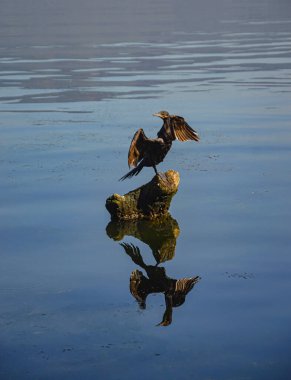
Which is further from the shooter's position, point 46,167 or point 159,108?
point 159,108

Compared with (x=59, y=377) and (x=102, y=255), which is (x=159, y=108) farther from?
(x=59, y=377)

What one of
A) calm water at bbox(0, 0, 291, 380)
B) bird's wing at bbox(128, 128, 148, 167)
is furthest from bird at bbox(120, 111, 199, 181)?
calm water at bbox(0, 0, 291, 380)

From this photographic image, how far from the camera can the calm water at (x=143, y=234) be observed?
31.4 ft

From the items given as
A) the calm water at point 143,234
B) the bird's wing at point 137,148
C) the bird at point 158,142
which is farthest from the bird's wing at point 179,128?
the calm water at point 143,234

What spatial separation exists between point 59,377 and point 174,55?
3182 centimetres

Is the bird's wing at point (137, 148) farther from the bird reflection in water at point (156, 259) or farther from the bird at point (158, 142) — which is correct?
the bird reflection in water at point (156, 259)

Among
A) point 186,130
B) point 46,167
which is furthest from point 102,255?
point 46,167

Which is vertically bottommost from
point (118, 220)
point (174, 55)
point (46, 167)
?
point (118, 220)

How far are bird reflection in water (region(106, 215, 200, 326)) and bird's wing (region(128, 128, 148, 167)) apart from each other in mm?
923

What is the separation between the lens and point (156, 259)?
41.8 ft

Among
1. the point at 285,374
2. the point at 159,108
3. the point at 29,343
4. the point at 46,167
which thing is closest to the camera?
the point at 285,374

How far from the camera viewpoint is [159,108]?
24734mm

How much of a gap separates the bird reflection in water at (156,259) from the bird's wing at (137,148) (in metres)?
0.92

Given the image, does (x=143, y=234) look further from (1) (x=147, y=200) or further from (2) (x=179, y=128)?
(2) (x=179, y=128)
